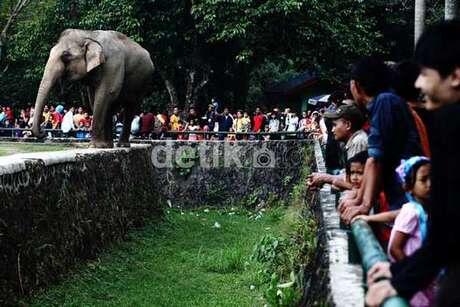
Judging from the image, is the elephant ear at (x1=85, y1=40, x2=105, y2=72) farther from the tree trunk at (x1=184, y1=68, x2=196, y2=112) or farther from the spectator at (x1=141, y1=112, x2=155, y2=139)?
the tree trunk at (x1=184, y1=68, x2=196, y2=112)

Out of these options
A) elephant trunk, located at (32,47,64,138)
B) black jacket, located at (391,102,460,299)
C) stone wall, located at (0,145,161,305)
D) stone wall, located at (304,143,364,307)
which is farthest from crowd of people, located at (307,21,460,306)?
elephant trunk, located at (32,47,64,138)

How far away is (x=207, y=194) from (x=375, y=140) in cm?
1312

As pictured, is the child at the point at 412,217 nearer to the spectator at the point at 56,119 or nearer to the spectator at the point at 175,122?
the spectator at the point at 175,122

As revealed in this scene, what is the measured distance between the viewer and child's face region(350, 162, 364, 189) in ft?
17.4

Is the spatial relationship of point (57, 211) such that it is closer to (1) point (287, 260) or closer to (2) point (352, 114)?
(1) point (287, 260)

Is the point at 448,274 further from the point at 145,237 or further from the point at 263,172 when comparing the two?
the point at 263,172

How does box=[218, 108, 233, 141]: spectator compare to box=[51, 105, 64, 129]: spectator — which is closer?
box=[51, 105, 64, 129]: spectator

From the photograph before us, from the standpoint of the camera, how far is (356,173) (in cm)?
533

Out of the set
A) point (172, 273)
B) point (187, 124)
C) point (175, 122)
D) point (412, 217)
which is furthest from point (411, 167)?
point (187, 124)

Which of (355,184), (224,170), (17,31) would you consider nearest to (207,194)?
(224,170)

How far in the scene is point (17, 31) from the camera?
31.4 m

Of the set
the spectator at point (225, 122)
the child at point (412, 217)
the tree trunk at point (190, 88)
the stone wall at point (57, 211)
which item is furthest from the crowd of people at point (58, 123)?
the child at point (412, 217)

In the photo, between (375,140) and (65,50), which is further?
(65,50)

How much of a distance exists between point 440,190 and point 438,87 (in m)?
0.42
